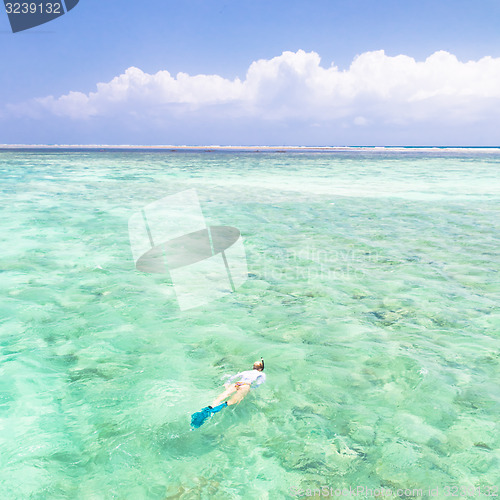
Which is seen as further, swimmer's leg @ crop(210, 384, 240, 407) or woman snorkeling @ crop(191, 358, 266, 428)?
swimmer's leg @ crop(210, 384, 240, 407)

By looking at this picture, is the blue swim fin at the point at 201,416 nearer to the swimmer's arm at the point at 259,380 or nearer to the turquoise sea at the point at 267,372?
the turquoise sea at the point at 267,372

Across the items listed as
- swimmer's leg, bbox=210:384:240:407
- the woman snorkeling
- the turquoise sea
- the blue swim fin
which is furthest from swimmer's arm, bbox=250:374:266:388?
the blue swim fin

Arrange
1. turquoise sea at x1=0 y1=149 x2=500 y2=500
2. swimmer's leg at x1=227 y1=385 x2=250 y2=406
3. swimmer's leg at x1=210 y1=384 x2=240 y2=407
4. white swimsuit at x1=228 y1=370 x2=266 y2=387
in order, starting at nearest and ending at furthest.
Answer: turquoise sea at x1=0 y1=149 x2=500 y2=500
swimmer's leg at x1=210 y1=384 x2=240 y2=407
swimmer's leg at x1=227 y1=385 x2=250 y2=406
white swimsuit at x1=228 y1=370 x2=266 y2=387

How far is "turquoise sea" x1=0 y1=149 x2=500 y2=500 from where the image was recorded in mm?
3914

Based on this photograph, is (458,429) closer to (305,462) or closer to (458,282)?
(305,462)

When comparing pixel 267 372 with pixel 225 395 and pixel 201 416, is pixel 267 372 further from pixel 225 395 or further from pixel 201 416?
pixel 201 416

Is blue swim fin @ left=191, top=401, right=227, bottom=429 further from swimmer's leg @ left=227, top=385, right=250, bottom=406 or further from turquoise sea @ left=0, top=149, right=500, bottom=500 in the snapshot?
swimmer's leg @ left=227, top=385, right=250, bottom=406

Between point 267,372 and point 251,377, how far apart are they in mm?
521

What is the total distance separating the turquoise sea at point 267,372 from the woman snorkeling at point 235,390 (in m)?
0.13

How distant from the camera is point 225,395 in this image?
4.83 meters

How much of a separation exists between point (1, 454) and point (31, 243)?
375 inches

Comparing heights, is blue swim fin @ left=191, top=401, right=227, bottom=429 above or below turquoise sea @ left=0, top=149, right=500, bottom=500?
above

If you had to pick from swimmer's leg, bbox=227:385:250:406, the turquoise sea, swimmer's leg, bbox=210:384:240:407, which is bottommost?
the turquoise sea

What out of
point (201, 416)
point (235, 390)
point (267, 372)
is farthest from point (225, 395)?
point (267, 372)
